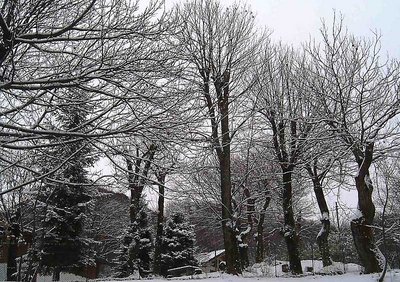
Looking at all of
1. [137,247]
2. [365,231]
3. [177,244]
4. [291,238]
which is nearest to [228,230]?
[291,238]

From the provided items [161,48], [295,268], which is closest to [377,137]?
[295,268]

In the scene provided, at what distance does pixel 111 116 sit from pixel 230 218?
23.9 feet

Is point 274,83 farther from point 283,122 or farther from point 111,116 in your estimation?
point 111,116

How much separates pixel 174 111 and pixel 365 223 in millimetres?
6598

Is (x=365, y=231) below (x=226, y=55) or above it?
below

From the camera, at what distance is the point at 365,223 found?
10.2m

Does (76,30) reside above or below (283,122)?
below

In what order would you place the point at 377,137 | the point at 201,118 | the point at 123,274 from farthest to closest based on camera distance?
the point at 123,274, the point at 377,137, the point at 201,118

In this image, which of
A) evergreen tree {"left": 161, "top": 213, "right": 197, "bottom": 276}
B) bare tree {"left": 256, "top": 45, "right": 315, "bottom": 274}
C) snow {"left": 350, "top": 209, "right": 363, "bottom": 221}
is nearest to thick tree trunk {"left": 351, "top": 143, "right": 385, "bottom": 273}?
snow {"left": 350, "top": 209, "right": 363, "bottom": 221}

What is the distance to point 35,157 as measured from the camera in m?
7.07

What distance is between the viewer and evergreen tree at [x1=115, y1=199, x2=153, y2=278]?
2286 centimetres

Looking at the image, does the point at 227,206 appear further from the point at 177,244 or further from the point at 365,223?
the point at 177,244

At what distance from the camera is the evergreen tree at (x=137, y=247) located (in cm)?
2286

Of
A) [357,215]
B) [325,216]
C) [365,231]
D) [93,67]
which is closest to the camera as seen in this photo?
[93,67]
